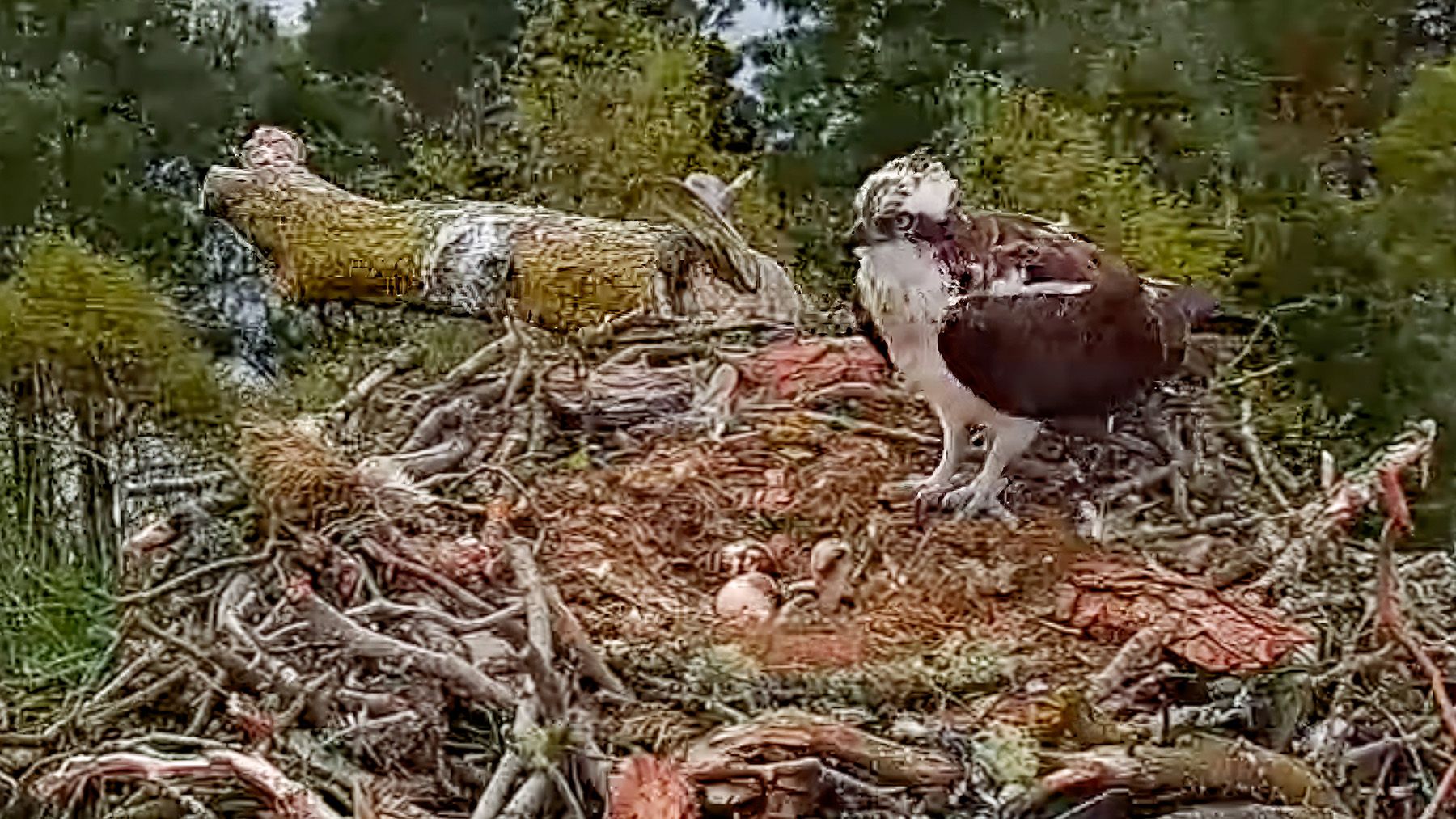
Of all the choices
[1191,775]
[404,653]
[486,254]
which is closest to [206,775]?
[404,653]

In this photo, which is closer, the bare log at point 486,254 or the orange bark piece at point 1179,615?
the orange bark piece at point 1179,615

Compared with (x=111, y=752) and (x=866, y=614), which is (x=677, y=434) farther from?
(x=111, y=752)

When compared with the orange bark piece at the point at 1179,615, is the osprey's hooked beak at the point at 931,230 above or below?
Result: above

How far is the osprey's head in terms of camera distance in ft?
2.83

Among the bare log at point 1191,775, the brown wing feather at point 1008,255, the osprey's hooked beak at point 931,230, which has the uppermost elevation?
the osprey's hooked beak at point 931,230

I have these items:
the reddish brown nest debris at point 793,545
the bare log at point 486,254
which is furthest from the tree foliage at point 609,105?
the reddish brown nest debris at point 793,545

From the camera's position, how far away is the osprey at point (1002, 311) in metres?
0.85

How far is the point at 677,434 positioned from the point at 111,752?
436mm

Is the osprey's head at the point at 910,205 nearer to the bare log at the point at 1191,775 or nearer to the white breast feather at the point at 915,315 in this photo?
the white breast feather at the point at 915,315

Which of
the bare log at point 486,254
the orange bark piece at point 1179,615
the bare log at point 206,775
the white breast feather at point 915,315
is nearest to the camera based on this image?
the bare log at point 206,775

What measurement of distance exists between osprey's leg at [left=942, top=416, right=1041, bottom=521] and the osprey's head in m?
0.10

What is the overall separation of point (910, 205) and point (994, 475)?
0.15m

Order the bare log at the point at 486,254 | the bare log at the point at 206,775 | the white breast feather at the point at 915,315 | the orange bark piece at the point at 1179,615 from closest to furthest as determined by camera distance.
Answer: the bare log at the point at 206,775 < the orange bark piece at the point at 1179,615 < the white breast feather at the point at 915,315 < the bare log at the point at 486,254

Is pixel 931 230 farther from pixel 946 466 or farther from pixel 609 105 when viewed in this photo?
pixel 609 105
